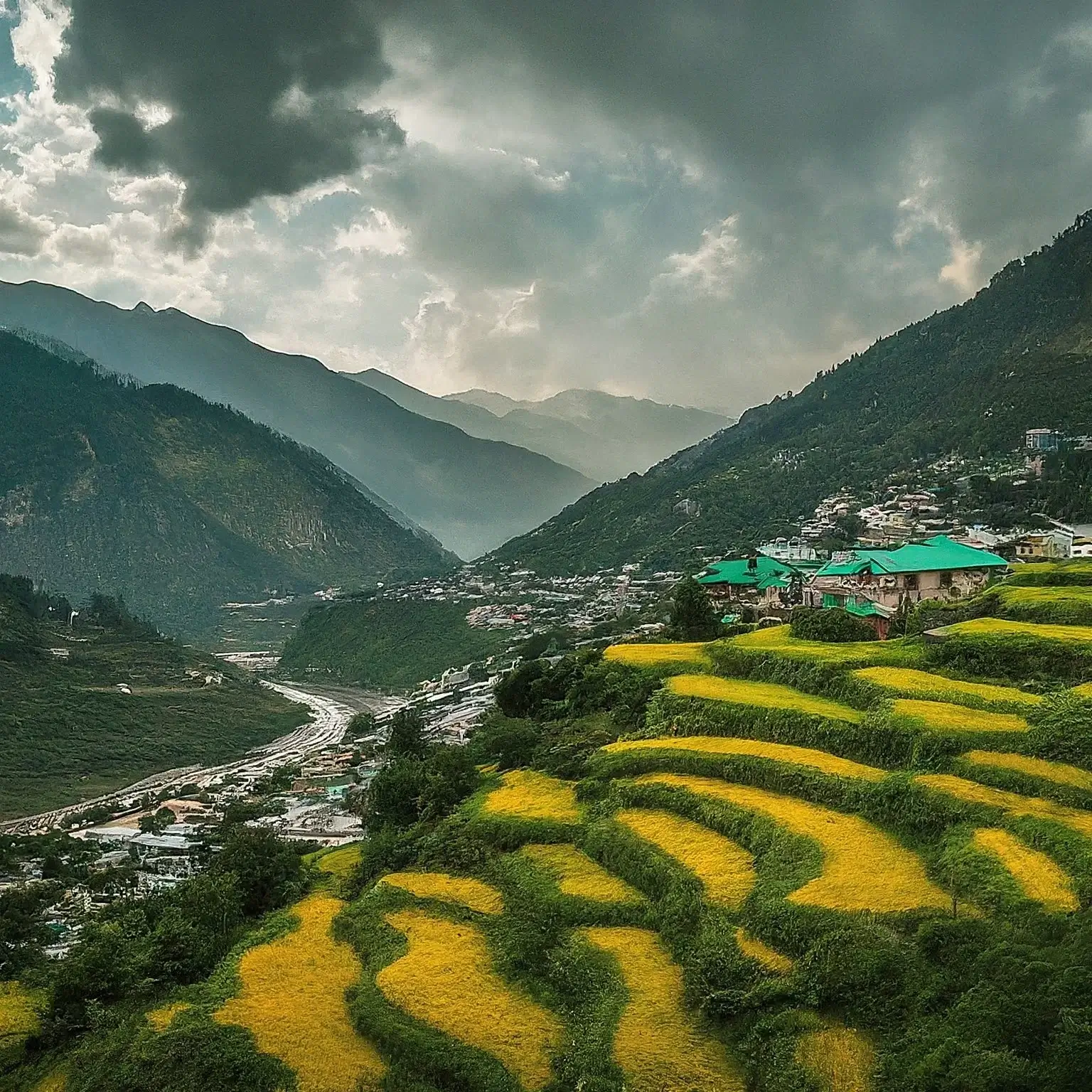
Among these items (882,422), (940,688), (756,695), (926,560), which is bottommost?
(756,695)

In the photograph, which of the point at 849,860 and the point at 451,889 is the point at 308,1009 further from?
the point at 849,860

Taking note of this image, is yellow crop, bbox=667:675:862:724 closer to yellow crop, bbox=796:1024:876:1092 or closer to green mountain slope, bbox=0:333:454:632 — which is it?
yellow crop, bbox=796:1024:876:1092

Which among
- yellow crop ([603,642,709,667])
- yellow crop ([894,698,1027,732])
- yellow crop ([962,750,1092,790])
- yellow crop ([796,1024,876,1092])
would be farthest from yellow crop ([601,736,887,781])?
yellow crop ([796,1024,876,1092])

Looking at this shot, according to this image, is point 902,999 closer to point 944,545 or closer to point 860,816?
point 860,816

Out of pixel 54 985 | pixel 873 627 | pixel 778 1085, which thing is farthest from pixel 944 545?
pixel 54 985

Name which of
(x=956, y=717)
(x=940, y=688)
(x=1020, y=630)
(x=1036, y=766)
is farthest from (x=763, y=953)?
(x=1020, y=630)
